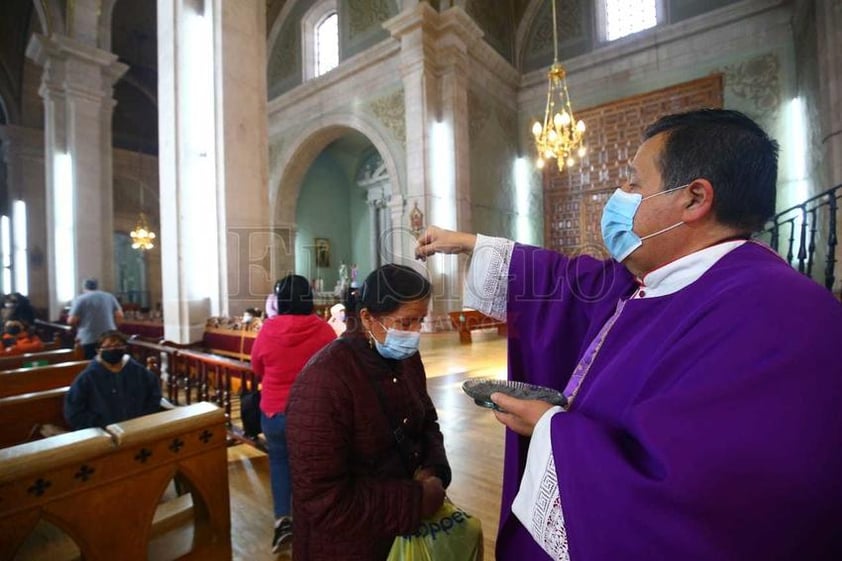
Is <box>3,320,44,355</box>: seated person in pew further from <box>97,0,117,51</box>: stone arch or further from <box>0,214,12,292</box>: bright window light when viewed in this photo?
<box>0,214,12,292</box>: bright window light

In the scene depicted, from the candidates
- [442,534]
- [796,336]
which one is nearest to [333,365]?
[442,534]

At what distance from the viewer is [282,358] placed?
2535mm

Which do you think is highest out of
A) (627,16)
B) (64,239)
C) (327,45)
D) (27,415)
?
(327,45)

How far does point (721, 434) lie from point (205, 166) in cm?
656

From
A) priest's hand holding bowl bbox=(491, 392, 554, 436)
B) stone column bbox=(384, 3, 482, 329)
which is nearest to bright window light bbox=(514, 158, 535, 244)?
stone column bbox=(384, 3, 482, 329)

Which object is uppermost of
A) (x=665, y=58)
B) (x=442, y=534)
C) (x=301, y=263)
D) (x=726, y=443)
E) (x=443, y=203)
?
(x=665, y=58)

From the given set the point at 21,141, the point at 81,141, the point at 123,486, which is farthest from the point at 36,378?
the point at 21,141

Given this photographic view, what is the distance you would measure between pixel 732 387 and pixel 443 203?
33.7ft

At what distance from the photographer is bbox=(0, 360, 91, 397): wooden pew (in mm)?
3232

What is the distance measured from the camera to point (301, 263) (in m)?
16.9

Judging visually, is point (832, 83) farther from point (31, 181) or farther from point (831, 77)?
point (31, 181)

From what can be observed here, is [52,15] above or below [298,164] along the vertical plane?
above

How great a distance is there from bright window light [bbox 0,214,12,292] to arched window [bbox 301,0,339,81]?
1389 centimetres

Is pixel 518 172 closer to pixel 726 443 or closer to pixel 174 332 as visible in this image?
pixel 174 332
